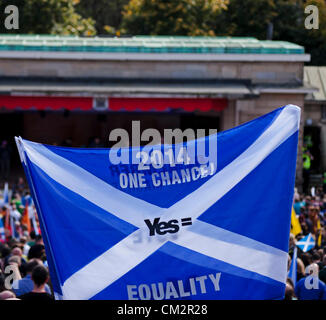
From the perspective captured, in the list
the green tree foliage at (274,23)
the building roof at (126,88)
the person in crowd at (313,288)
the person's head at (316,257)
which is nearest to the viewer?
the person in crowd at (313,288)

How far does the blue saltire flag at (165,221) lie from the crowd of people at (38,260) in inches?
33.7

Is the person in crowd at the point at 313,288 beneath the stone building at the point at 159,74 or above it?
beneath

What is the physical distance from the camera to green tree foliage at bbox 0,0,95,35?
132ft

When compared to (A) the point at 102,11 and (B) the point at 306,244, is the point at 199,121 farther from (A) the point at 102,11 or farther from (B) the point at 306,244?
(A) the point at 102,11

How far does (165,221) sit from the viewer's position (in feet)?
20.0

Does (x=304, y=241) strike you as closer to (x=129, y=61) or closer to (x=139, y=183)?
(x=139, y=183)

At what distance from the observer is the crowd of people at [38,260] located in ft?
23.2

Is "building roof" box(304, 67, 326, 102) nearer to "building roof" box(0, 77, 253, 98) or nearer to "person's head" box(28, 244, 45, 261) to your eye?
"building roof" box(0, 77, 253, 98)

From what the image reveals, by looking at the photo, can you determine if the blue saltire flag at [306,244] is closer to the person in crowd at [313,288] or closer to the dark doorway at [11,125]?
the person in crowd at [313,288]

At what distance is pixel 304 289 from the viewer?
29.2 ft

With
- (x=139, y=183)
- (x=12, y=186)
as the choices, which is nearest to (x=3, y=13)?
(x=12, y=186)

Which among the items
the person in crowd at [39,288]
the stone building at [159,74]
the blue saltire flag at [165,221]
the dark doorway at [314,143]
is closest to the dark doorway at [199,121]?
the stone building at [159,74]

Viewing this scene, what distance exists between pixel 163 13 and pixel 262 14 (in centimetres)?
577

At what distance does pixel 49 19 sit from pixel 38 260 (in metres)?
34.1
